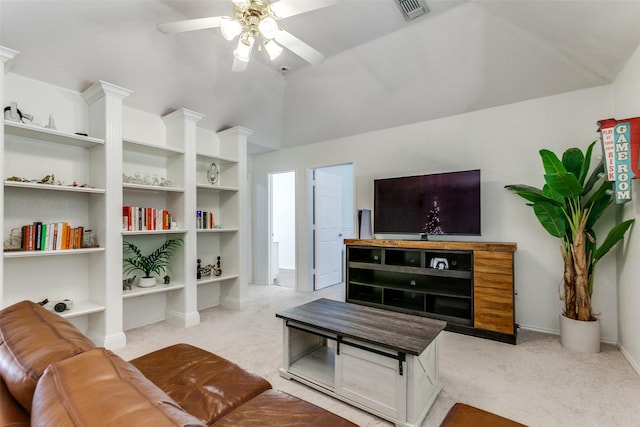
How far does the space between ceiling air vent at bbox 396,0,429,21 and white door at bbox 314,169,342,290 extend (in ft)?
8.73

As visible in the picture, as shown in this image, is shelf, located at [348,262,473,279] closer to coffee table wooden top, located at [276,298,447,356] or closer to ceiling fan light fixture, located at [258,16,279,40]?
coffee table wooden top, located at [276,298,447,356]

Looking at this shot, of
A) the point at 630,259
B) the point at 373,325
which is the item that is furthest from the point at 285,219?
the point at 630,259

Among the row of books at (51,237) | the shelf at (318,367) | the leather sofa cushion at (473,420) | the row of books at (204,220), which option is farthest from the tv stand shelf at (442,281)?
the row of books at (51,237)

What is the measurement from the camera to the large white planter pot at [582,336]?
2645 millimetres

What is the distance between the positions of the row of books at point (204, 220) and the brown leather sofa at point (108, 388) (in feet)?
7.86

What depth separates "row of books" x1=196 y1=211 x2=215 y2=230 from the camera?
153 inches

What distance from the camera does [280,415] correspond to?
1.18 metres

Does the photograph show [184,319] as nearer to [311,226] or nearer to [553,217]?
[311,226]

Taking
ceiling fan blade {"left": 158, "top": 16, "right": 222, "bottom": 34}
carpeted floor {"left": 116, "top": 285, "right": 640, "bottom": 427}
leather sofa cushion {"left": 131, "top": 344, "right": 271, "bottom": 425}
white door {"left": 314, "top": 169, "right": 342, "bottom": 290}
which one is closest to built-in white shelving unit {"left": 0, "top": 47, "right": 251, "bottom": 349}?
carpeted floor {"left": 116, "top": 285, "right": 640, "bottom": 427}

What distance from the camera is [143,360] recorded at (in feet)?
5.49

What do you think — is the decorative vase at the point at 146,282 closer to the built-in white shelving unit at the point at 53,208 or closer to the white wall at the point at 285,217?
the built-in white shelving unit at the point at 53,208

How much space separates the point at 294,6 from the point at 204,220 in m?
2.83

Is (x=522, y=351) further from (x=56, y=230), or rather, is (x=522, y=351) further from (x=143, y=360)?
(x=56, y=230)

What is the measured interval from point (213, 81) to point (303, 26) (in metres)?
1.24
